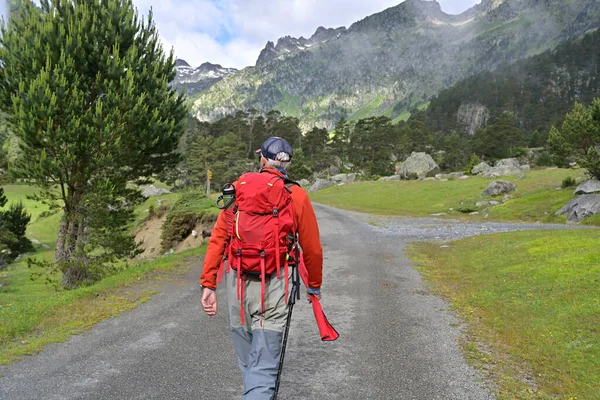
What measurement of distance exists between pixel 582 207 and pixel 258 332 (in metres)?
29.2

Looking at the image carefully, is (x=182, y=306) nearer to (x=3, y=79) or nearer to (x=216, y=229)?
(x=216, y=229)

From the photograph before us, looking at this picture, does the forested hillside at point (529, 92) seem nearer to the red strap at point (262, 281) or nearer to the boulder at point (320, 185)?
the boulder at point (320, 185)

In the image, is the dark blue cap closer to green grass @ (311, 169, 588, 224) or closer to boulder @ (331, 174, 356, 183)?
green grass @ (311, 169, 588, 224)

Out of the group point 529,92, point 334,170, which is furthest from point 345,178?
point 529,92

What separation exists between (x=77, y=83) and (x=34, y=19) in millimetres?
3236

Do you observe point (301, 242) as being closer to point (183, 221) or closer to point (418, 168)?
point (183, 221)

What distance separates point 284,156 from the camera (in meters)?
4.22

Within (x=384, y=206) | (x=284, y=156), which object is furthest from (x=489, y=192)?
(x=284, y=156)

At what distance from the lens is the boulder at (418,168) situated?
7188 centimetres

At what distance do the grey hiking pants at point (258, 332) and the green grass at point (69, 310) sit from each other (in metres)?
4.66

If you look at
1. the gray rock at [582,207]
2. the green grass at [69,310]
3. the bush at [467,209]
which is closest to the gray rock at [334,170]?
the bush at [467,209]

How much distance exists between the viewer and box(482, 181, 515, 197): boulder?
133 feet

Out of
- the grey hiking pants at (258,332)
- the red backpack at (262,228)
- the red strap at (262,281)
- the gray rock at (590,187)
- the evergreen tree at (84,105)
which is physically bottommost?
the gray rock at (590,187)

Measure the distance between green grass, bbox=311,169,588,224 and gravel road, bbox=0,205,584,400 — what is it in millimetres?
22172
